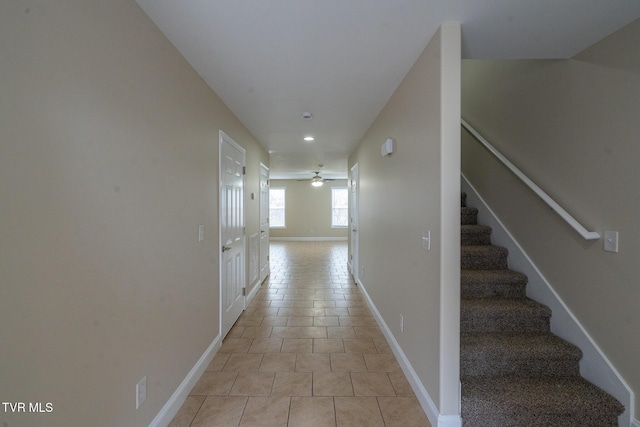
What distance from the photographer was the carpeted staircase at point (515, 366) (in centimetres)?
161

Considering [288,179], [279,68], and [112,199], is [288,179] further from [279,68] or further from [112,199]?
[112,199]

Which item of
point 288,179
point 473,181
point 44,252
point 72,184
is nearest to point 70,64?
point 72,184

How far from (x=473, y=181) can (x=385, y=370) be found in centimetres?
237

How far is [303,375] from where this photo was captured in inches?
87.5

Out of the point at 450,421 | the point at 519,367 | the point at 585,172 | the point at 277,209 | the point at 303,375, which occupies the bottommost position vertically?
the point at 303,375

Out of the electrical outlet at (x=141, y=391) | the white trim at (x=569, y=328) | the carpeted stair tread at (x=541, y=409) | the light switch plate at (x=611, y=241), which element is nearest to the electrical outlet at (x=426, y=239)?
the carpeted stair tread at (x=541, y=409)

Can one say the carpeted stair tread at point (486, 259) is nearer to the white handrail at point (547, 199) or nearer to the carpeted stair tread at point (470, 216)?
the carpeted stair tread at point (470, 216)

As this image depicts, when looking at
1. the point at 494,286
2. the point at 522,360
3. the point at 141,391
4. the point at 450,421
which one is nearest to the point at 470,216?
the point at 494,286

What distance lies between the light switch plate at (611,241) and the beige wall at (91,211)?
2777 mm

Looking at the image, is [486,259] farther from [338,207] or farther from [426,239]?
[338,207]

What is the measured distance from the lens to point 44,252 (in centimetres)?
93

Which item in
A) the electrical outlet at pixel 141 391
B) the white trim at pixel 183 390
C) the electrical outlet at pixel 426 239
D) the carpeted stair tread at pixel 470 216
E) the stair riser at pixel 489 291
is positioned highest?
the carpeted stair tread at pixel 470 216

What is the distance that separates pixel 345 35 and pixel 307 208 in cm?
942

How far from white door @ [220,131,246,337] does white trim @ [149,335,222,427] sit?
12.6 inches
